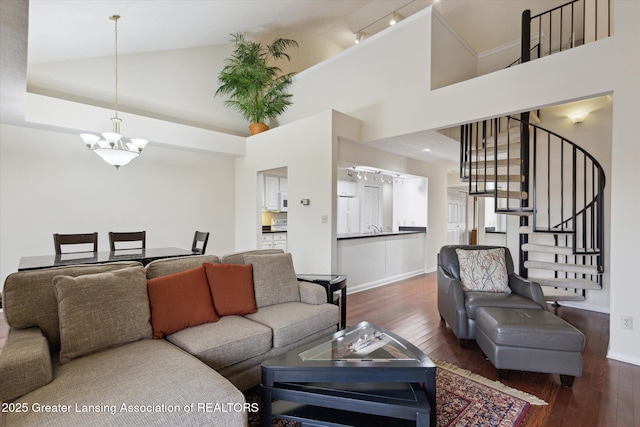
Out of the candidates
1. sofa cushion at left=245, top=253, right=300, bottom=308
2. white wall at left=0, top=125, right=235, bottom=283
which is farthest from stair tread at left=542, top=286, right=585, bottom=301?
white wall at left=0, top=125, right=235, bottom=283

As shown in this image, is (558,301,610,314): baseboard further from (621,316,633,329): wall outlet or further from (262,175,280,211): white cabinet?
(262,175,280,211): white cabinet

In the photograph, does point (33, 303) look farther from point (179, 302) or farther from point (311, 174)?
point (311, 174)

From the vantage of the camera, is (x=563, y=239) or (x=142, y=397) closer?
(x=142, y=397)

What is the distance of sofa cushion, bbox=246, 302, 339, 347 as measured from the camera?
2.22m

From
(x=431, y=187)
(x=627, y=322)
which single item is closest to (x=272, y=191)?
(x=431, y=187)

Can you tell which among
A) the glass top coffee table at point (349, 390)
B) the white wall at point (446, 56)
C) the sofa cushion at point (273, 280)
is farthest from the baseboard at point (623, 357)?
the white wall at point (446, 56)

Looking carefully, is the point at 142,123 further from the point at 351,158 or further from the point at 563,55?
the point at 563,55

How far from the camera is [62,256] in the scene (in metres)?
3.43

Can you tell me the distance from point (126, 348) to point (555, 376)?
120 inches

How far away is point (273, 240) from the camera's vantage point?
6.30 meters

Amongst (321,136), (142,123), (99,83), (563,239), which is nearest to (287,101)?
(321,136)

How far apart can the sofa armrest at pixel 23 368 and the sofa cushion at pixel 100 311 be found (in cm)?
15

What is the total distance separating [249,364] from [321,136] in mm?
3278

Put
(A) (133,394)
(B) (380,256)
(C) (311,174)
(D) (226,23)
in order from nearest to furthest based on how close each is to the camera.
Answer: (A) (133,394) → (C) (311,174) → (D) (226,23) → (B) (380,256)
